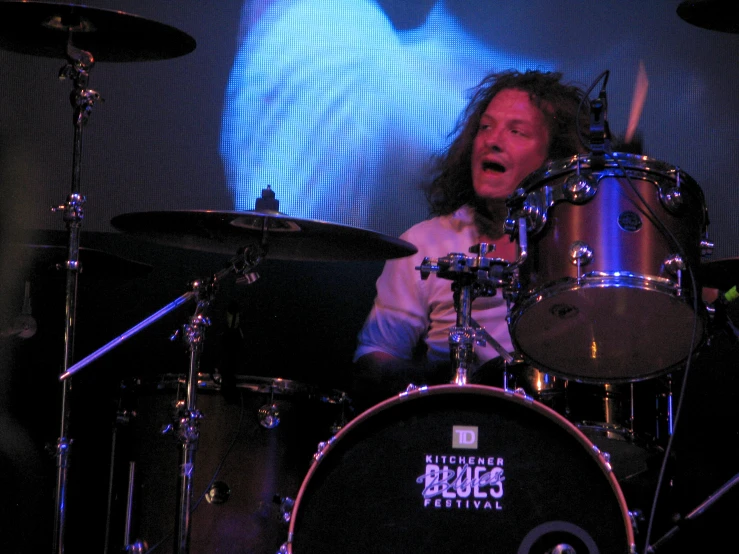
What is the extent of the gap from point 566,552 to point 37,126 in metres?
2.62

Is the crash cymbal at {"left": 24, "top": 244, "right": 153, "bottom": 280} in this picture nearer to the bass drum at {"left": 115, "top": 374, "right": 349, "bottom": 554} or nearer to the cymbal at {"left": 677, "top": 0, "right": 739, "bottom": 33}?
the bass drum at {"left": 115, "top": 374, "right": 349, "bottom": 554}

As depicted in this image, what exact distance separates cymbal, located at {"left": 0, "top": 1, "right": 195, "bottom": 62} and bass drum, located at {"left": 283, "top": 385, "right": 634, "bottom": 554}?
138 cm

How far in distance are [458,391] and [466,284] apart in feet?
1.42

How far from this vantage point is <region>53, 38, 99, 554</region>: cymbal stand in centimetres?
278

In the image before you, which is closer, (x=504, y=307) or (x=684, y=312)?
(x=684, y=312)

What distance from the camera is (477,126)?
148 inches

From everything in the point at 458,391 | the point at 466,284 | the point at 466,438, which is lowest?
the point at 466,438

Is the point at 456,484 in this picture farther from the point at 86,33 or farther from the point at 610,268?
the point at 86,33

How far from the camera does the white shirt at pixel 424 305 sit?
3533 millimetres

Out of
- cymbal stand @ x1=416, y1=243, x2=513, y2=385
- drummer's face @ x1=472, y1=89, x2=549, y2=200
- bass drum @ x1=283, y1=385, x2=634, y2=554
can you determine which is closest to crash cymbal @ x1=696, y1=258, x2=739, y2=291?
cymbal stand @ x1=416, y1=243, x2=513, y2=385

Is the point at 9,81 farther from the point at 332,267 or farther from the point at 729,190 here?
the point at 729,190

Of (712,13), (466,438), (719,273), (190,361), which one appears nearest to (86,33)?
(190,361)

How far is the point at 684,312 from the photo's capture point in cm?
236

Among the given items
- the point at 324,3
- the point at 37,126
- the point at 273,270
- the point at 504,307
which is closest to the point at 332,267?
the point at 273,270
